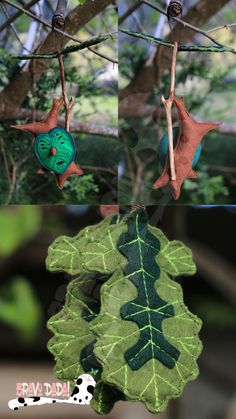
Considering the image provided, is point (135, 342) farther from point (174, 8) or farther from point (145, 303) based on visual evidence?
point (174, 8)

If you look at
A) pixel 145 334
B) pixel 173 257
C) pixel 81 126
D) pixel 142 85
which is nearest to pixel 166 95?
pixel 142 85

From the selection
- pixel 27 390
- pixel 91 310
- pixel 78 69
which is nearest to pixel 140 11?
pixel 78 69

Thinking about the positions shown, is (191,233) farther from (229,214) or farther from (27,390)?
(27,390)

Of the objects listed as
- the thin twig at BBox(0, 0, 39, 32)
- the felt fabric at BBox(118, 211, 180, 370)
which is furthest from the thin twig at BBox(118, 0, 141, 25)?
the felt fabric at BBox(118, 211, 180, 370)

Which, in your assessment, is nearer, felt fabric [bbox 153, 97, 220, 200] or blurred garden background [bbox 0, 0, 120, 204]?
felt fabric [bbox 153, 97, 220, 200]

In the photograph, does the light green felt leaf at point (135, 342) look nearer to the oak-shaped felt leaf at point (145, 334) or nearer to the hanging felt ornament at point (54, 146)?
the oak-shaped felt leaf at point (145, 334)

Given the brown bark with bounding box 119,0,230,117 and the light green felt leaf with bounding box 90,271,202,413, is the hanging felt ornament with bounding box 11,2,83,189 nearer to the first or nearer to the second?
the light green felt leaf with bounding box 90,271,202,413
